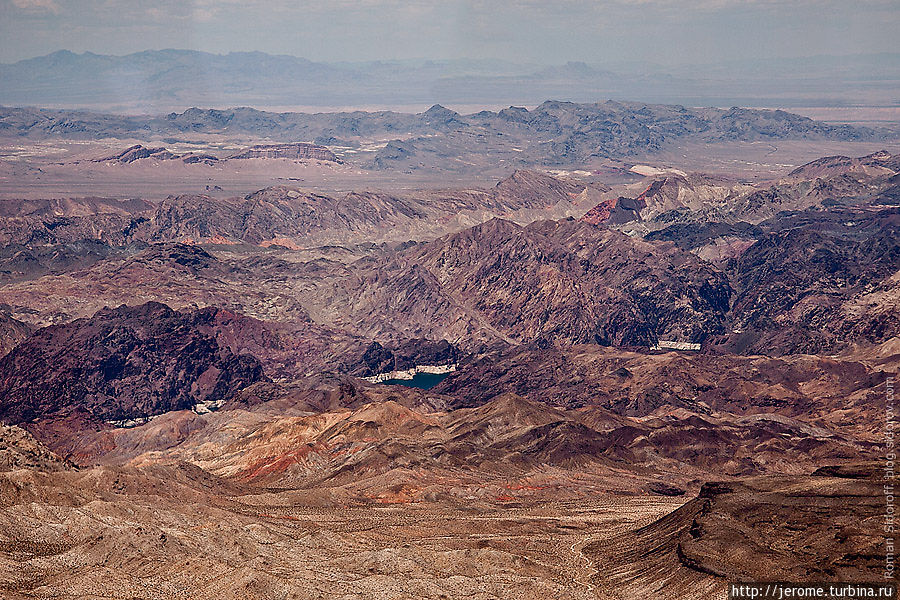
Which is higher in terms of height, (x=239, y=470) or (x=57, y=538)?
(x=57, y=538)

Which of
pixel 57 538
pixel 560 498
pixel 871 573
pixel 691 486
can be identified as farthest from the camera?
pixel 691 486

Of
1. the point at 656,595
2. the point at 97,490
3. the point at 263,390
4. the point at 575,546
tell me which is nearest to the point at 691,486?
the point at 575,546

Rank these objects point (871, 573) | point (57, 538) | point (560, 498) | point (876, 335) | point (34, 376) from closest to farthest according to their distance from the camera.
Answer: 1. point (871, 573)
2. point (57, 538)
3. point (560, 498)
4. point (34, 376)
5. point (876, 335)

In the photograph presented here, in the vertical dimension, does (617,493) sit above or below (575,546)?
below

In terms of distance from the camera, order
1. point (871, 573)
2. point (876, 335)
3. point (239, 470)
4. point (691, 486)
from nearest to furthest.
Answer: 1. point (871, 573)
2. point (691, 486)
3. point (239, 470)
4. point (876, 335)

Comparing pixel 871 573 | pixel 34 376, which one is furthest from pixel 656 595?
pixel 34 376

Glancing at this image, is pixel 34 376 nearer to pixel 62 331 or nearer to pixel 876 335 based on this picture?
pixel 62 331

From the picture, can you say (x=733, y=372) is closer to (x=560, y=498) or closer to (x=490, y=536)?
(x=560, y=498)

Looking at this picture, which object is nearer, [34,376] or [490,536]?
[490,536]

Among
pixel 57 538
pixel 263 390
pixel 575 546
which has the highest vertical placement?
pixel 57 538
